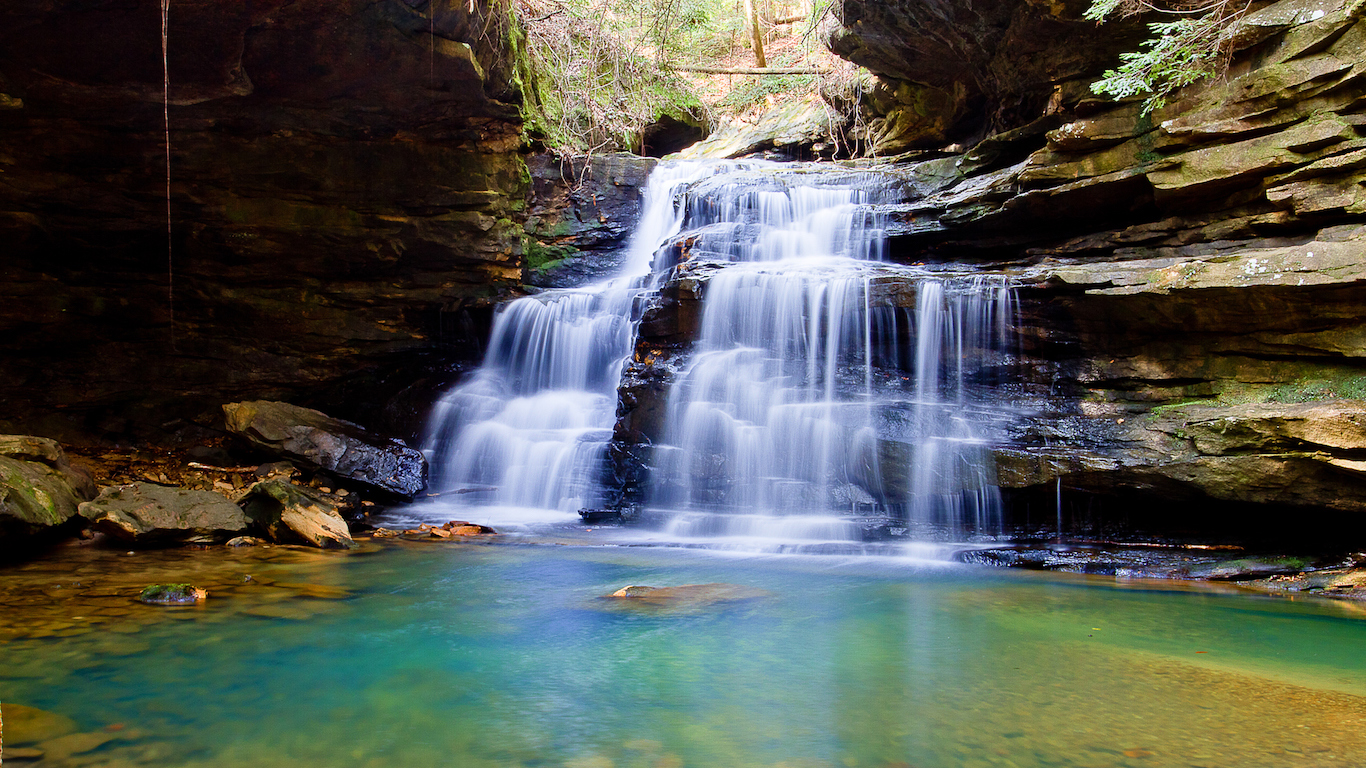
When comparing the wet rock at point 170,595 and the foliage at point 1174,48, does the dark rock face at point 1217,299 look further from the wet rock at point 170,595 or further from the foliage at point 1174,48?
the wet rock at point 170,595

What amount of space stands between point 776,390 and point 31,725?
723 cm

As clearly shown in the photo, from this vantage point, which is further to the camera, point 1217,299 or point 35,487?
point 1217,299

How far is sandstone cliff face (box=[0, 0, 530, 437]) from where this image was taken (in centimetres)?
662

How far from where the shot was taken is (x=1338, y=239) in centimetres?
651

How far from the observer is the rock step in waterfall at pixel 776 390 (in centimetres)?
759

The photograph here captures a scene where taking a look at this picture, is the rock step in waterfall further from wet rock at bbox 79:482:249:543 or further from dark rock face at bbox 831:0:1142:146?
wet rock at bbox 79:482:249:543

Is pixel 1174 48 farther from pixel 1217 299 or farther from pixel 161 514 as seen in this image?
pixel 161 514

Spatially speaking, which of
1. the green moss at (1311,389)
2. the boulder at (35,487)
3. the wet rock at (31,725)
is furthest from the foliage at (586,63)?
the wet rock at (31,725)

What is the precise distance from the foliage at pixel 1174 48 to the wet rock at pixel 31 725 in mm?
9559

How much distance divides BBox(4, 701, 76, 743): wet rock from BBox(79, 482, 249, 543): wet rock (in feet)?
12.8

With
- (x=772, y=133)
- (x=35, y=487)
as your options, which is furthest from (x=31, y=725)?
(x=772, y=133)

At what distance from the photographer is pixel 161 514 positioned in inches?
243

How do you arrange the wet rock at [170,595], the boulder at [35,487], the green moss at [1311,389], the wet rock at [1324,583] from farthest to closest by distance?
the green moss at [1311,389], the wet rock at [1324,583], the boulder at [35,487], the wet rock at [170,595]

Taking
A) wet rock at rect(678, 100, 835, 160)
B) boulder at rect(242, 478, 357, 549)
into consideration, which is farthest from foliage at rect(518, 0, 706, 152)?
boulder at rect(242, 478, 357, 549)
